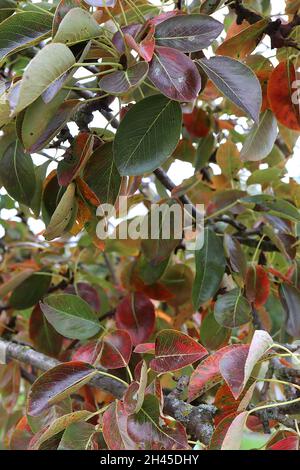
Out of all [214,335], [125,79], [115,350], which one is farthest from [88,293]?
[125,79]

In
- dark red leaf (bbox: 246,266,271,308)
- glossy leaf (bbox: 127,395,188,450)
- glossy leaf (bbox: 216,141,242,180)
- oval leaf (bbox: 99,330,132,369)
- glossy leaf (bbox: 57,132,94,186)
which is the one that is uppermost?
glossy leaf (bbox: 57,132,94,186)

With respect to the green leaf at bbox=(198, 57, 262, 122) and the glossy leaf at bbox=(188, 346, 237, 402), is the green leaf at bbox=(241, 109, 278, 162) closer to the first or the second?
the green leaf at bbox=(198, 57, 262, 122)

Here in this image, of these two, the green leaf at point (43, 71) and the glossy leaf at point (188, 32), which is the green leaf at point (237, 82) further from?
the green leaf at point (43, 71)

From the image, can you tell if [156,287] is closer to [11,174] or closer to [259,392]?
[259,392]

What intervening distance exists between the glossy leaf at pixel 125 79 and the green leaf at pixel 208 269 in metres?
0.40

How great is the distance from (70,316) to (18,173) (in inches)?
8.0

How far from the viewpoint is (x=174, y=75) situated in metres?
0.68

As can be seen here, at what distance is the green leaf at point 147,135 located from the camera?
29.3 inches

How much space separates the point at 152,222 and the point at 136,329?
19cm

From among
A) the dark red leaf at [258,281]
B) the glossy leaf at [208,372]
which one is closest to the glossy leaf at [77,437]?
the glossy leaf at [208,372]

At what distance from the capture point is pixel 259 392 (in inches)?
42.9

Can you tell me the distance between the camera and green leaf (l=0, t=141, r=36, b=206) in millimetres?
845

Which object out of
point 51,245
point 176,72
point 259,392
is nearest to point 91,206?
point 176,72

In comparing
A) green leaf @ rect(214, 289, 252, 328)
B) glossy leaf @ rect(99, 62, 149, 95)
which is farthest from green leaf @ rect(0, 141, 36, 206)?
green leaf @ rect(214, 289, 252, 328)
